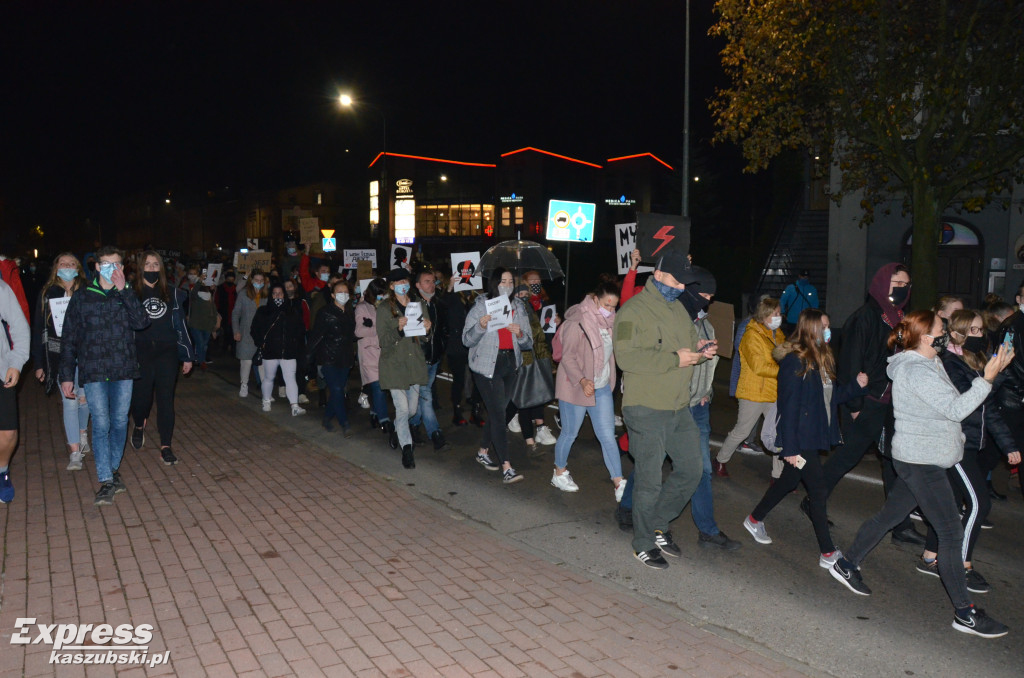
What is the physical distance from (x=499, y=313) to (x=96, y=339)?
343 cm

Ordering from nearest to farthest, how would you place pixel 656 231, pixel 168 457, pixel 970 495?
pixel 970 495
pixel 168 457
pixel 656 231

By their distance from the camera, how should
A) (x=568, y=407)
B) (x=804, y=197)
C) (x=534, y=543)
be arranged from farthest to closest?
(x=804, y=197) < (x=568, y=407) < (x=534, y=543)

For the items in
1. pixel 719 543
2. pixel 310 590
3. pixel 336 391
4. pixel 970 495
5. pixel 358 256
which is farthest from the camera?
pixel 358 256

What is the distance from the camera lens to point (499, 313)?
7.75m

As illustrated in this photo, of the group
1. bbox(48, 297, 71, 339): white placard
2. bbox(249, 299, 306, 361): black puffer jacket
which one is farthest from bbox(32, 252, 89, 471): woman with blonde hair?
bbox(249, 299, 306, 361): black puffer jacket

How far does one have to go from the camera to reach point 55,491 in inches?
277

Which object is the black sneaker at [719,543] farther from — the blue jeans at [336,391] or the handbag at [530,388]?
the blue jeans at [336,391]

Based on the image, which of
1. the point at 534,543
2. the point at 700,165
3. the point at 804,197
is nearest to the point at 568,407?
the point at 534,543

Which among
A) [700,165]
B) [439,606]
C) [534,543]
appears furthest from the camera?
[700,165]

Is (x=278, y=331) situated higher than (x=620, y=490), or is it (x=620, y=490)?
(x=278, y=331)

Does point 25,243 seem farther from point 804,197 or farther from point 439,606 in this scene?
point 439,606

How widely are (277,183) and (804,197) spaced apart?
7075cm

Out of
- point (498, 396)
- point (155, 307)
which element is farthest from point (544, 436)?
point (155, 307)

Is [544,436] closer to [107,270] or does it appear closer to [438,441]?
[438,441]
